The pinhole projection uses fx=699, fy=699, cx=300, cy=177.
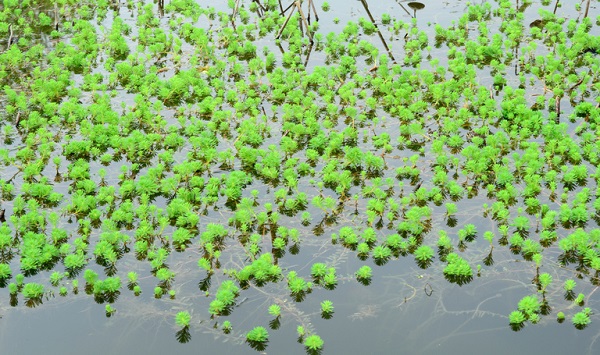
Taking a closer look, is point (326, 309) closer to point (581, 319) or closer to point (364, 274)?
point (364, 274)

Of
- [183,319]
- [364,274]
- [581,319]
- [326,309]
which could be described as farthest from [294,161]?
[581,319]

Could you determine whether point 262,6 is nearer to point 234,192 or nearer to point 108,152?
point 108,152

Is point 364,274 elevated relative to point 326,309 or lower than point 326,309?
elevated

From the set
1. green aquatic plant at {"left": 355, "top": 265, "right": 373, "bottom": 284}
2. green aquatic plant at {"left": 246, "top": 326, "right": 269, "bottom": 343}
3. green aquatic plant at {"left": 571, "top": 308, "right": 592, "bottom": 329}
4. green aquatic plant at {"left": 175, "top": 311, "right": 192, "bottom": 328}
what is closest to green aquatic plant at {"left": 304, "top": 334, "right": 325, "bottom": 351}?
green aquatic plant at {"left": 246, "top": 326, "right": 269, "bottom": 343}

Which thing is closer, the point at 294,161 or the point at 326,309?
the point at 326,309

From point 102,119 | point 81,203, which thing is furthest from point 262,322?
point 102,119

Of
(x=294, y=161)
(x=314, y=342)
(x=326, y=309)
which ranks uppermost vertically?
(x=294, y=161)

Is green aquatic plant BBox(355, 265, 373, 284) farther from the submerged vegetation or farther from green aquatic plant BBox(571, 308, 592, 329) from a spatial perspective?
green aquatic plant BBox(571, 308, 592, 329)

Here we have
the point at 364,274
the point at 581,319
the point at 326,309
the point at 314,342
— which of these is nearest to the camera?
the point at 314,342

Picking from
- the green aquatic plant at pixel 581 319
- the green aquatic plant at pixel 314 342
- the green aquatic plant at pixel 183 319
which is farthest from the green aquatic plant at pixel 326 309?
the green aquatic plant at pixel 581 319
